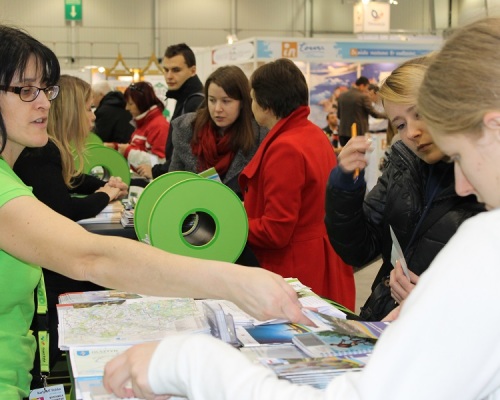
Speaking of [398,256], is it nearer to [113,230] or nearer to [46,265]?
[46,265]

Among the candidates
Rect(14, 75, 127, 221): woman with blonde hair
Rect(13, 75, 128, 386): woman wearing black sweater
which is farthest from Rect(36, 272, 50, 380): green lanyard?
Rect(14, 75, 127, 221): woman with blonde hair

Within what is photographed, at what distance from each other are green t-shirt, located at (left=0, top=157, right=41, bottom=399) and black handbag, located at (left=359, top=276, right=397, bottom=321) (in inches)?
37.5

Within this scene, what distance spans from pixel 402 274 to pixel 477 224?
108 centimetres

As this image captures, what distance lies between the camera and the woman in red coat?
3105 mm

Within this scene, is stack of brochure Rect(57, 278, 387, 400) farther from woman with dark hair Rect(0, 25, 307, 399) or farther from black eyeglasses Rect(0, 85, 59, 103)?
black eyeglasses Rect(0, 85, 59, 103)

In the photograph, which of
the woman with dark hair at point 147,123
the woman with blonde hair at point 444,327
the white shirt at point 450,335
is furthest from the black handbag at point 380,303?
the woman with dark hair at point 147,123

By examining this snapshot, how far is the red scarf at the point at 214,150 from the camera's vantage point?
396 cm

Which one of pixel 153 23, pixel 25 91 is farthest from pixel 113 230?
pixel 153 23

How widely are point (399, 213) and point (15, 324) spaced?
110 cm

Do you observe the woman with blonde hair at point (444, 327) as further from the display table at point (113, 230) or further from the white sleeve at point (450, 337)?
the display table at point (113, 230)

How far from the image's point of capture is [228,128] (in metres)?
3.97

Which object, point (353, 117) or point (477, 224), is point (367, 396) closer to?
point (477, 224)

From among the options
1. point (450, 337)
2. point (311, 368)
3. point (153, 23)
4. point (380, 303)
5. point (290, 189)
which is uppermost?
point (153, 23)

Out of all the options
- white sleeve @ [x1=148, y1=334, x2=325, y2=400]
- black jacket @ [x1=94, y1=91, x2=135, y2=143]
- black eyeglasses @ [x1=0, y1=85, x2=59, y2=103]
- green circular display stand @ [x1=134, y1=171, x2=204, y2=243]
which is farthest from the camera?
black jacket @ [x1=94, y1=91, x2=135, y2=143]
